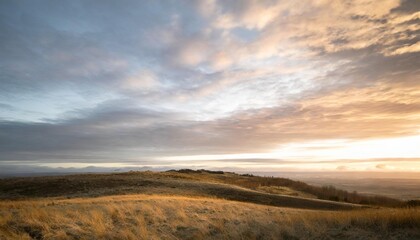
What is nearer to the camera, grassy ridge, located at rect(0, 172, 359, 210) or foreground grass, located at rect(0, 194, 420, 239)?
foreground grass, located at rect(0, 194, 420, 239)

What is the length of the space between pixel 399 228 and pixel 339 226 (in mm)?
2473

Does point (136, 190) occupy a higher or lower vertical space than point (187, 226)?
higher

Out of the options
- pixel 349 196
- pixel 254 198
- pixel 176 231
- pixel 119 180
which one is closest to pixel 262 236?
pixel 176 231

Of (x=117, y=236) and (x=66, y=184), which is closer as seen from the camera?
(x=117, y=236)

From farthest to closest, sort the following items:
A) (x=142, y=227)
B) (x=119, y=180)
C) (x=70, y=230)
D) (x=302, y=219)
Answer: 1. (x=119, y=180)
2. (x=302, y=219)
3. (x=142, y=227)
4. (x=70, y=230)

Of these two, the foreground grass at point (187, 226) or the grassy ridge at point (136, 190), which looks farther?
the grassy ridge at point (136, 190)

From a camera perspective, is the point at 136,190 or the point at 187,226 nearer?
the point at 187,226

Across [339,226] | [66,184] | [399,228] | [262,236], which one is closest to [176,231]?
[262,236]

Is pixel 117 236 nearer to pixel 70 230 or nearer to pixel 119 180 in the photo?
pixel 70 230

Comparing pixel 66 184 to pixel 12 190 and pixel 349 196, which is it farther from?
pixel 349 196

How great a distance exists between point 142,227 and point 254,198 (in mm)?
22263

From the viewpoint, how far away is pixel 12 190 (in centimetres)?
3847

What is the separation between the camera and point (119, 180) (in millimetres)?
43062

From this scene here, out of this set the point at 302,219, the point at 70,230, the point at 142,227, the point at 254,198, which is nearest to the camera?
the point at 70,230
